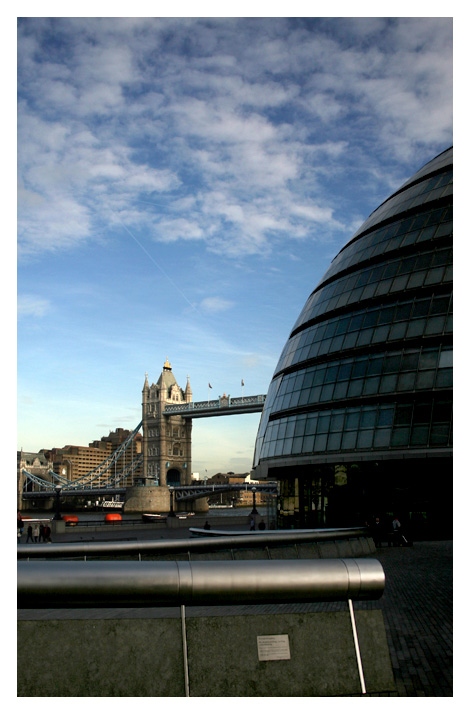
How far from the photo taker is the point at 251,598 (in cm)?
618

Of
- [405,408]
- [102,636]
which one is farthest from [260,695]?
[405,408]

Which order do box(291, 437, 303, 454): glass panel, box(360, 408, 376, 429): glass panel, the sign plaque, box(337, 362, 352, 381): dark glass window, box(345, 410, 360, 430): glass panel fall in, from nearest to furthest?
the sign plaque, box(360, 408, 376, 429): glass panel, box(345, 410, 360, 430): glass panel, box(337, 362, 352, 381): dark glass window, box(291, 437, 303, 454): glass panel

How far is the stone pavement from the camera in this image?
6.63 m

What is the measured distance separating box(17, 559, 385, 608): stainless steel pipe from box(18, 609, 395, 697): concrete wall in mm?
273

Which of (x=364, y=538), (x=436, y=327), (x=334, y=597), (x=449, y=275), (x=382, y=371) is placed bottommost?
(x=364, y=538)

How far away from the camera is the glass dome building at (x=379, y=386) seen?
106 ft

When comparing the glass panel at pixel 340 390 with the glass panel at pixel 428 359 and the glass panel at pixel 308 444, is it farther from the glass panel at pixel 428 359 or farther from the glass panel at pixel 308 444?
the glass panel at pixel 428 359

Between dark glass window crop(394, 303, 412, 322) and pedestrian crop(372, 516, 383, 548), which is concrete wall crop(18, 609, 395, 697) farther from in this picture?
dark glass window crop(394, 303, 412, 322)

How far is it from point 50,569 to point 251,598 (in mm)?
2007

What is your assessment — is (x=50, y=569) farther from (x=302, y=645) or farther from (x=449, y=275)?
(x=449, y=275)

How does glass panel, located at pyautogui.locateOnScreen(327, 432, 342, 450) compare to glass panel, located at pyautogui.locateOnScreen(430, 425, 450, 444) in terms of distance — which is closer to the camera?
glass panel, located at pyautogui.locateOnScreen(430, 425, 450, 444)

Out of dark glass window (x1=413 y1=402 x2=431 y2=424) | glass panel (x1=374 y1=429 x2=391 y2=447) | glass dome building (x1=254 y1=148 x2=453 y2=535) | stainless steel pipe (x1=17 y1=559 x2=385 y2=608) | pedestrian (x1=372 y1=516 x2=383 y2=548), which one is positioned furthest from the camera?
glass panel (x1=374 y1=429 x2=391 y2=447)

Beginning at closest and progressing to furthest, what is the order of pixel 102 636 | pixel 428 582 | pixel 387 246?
1. pixel 102 636
2. pixel 428 582
3. pixel 387 246

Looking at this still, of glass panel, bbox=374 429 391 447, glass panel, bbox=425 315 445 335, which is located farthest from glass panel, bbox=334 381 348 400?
glass panel, bbox=425 315 445 335
